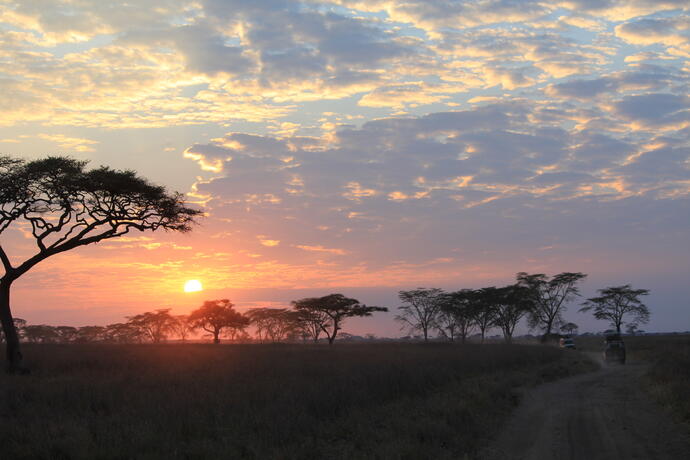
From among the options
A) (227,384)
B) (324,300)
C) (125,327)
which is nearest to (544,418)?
(227,384)

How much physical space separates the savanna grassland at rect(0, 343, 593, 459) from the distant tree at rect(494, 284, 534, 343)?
199 feet

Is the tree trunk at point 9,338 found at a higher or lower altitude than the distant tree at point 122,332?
higher

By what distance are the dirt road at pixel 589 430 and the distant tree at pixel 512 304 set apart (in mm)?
61020

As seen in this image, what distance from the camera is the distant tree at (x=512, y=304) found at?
267 feet

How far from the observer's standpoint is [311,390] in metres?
16.4

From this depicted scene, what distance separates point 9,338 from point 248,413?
49.0 feet

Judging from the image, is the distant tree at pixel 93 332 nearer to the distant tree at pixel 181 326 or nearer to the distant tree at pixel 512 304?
the distant tree at pixel 181 326

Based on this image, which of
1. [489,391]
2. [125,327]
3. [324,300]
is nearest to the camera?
[489,391]

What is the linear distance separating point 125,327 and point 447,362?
95016 mm

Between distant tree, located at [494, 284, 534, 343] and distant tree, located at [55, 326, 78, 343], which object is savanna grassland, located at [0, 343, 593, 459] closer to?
distant tree, located at [494, 284, 534, 343]

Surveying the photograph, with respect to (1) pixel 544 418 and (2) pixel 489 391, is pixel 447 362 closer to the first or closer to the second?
(2) pixel 489 391

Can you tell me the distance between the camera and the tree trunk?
22.8 meters

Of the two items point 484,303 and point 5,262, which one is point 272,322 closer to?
point 484,303

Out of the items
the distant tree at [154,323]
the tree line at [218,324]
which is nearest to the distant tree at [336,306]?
the tree line at [218,324]
